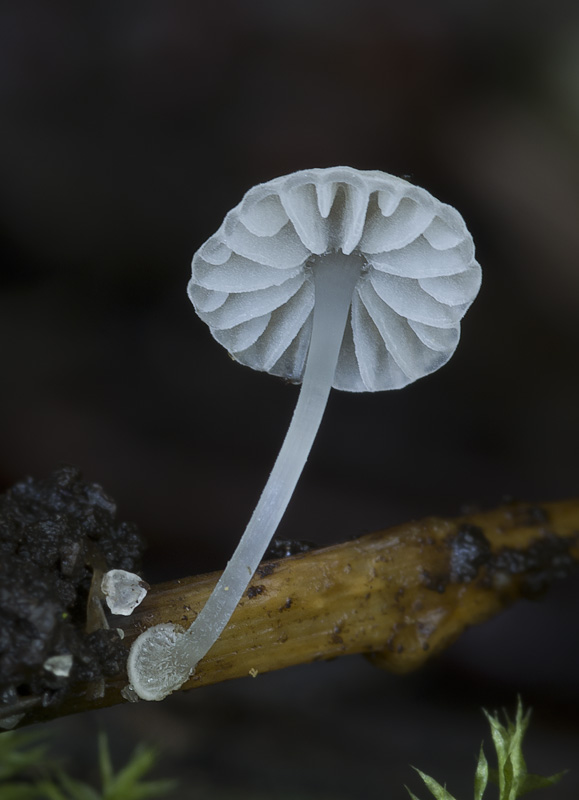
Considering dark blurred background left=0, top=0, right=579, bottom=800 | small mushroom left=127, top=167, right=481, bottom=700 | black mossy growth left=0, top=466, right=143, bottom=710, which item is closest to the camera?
black mossy growth left=0, top=466, right=143, bottom=710

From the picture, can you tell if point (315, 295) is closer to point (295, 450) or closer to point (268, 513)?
point (295, 450)

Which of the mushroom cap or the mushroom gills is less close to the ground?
the mushroom cap

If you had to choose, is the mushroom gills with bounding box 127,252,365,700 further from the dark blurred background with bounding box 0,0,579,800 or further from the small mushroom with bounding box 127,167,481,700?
the dark blurred background with bounding box 0,0,579,800

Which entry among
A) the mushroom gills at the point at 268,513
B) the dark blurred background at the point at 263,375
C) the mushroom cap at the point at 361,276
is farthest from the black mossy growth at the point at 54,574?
the dark blurred background at the point at 263,375

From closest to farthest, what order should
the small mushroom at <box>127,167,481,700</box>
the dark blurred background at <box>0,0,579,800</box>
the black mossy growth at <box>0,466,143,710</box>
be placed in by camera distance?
1. the black mossy growth at <box>0,466,143,710</box>
2. the small mushroom at <box>127,167,481,700</box>
3. the dark blurred background at <box>0,0,579,800</box>

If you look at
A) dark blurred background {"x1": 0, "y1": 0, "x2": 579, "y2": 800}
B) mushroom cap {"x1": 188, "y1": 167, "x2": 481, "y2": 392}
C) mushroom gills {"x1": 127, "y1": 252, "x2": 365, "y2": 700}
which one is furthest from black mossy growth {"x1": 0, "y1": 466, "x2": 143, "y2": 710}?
dark blurred background {"x1": 0, "y1": 0, "x2": 579, "y2": 800}

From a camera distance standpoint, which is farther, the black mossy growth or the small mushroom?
the small mushroom

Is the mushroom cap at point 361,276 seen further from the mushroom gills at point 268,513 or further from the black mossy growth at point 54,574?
the black mossy growth at point 54,574

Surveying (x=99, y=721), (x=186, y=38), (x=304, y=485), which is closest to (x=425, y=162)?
(x=186, y=38)

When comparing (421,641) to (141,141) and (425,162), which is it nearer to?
(425,162)
